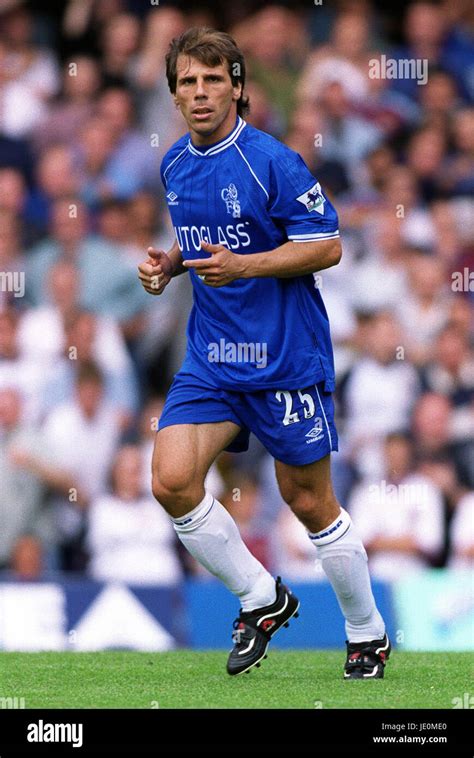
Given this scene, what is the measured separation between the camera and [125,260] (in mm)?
10906

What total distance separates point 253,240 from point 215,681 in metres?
1.80

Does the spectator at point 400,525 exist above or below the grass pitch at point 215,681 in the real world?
above

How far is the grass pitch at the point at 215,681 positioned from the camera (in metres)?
5.39

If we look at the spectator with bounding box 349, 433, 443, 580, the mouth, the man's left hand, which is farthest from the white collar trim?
the spectator with bounding box 349, 433, 443, 580

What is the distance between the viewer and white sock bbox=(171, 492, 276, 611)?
5.82 meters

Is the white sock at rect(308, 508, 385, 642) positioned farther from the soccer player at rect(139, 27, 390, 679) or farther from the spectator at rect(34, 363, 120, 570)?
the spectator at rect(34, 363, 120, 570)

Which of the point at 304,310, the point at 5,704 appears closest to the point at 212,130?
the point at 304,310

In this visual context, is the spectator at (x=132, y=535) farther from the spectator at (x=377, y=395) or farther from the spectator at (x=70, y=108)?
the spectator at (x=70, y=108)

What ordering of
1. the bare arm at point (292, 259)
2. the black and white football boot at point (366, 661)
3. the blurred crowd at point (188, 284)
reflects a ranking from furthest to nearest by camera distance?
the blurred crowd at point (188, 284), the black and white football boot at point (366, 661), the bare arm at point (292, 259)

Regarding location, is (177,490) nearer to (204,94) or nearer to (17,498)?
(204,94)

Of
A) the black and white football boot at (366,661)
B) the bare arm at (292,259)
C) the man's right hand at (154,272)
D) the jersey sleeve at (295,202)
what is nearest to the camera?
the bare arm at (292,259)

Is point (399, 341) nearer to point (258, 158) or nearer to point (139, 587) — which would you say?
point (139, 587)

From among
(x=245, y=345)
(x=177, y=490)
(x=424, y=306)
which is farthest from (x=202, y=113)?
(x=424, y=306)

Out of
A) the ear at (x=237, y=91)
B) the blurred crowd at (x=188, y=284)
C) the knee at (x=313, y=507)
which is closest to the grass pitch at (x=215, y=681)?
the knee at (x=313, y=507)
